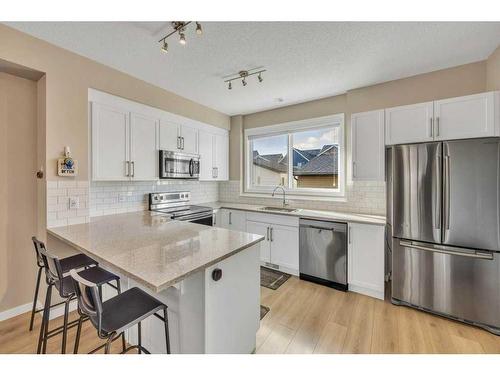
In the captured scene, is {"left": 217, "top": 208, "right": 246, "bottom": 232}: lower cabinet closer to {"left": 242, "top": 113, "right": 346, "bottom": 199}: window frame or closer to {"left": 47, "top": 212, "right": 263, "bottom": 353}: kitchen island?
{"left": 242, "top": 113, "right": 346, "bottom": 199}: window frame

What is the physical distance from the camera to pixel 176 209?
3.30 m

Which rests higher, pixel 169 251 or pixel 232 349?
pixel 169 251

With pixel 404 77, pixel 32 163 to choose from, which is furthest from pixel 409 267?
pixel 32 163

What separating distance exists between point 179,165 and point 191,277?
2255 millimetres

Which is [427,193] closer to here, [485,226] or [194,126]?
[485,226]

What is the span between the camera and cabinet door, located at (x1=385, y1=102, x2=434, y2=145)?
89.7 inches

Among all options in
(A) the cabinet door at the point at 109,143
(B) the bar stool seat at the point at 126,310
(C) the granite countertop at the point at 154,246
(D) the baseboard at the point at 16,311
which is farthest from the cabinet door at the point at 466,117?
(D) the baseboard at the point at 16,311

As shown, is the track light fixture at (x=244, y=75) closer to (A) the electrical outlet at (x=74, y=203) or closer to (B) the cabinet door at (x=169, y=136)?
(B) the cabinet door at (x=169, y=136)

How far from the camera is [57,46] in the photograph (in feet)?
6.90

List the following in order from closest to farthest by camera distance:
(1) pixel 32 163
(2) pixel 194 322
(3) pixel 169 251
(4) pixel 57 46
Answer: (2) pixel 194 322 < (3) pixel 169 251 < (4) pixel 57 46 < (1) pixel 32 163

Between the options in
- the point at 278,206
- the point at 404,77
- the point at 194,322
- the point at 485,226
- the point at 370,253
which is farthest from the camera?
the point at 278,206

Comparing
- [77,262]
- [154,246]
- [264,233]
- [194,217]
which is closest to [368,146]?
[264,233]

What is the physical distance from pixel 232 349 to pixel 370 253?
1.85 meters

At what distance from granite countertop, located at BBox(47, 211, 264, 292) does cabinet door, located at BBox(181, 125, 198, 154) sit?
145 cm
